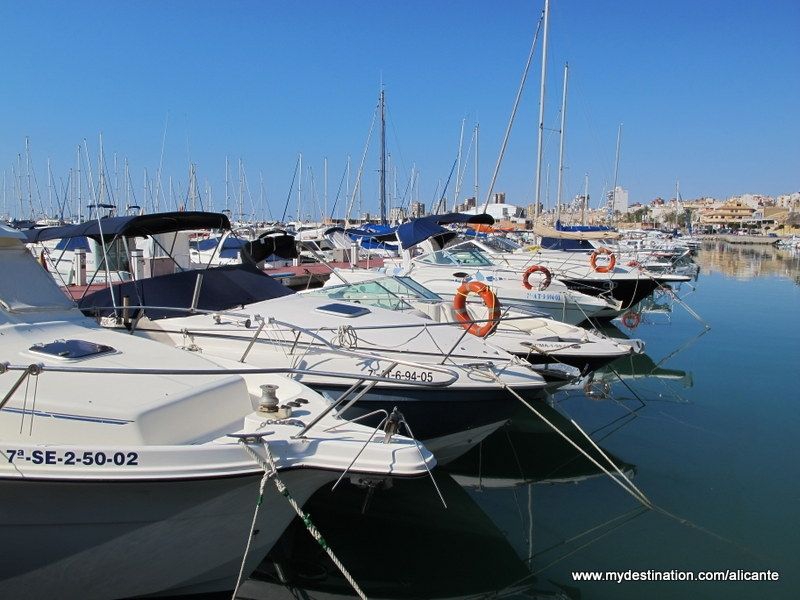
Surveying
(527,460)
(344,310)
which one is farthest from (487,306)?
(527,460)

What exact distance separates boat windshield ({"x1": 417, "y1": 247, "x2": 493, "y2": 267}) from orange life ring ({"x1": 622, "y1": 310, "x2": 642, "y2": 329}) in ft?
14.6

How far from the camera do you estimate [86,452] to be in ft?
14.0

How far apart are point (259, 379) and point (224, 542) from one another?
173cm

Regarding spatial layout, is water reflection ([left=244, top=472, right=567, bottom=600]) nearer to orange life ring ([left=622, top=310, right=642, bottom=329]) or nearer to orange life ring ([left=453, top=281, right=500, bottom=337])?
orange life ring ([left=453, top=281, right=500, bottom=337])

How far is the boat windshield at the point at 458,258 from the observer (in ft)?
57.5

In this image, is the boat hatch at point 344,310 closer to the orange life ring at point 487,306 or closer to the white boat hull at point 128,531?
the orange life ring at point 487,306

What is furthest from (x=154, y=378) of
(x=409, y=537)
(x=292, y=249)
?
(x=292, y=249)

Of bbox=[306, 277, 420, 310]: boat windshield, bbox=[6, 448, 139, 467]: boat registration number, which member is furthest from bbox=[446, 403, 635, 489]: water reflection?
bbox=[6, 448, 139, 467]: boat registration number

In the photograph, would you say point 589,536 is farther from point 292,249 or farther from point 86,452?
point 292,249

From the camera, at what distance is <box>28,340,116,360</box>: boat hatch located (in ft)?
17.5

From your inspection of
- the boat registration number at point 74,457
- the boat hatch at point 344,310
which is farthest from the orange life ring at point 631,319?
the boat registration number at point 74,457

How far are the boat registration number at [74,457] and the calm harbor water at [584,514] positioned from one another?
5.71 ft

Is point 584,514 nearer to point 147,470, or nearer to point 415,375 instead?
point 415,375

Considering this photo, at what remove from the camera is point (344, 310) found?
8.71 meters
